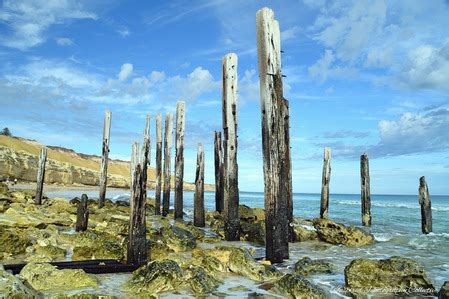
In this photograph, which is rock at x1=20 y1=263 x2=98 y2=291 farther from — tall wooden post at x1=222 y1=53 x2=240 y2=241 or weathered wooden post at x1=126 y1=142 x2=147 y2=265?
tall wooden post at x1=222 y1=53 x2=240 y2=241

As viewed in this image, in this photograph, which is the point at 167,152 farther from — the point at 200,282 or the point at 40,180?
the point at 200,282

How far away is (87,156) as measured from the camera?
83.8 m

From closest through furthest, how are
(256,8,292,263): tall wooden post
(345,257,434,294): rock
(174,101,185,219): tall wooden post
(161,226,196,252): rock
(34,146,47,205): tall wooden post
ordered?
(345,257,434,294): rock, (256,8,292,263): tall wooden post, (161,226,196,252): rock, (174,101,185,219): tall wooden post, (34,146,47,205): tall wooden post

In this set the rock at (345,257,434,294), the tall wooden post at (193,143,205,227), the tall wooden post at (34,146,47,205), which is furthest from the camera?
the tall wooden post at (34,146,47,205)

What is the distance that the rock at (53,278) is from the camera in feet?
18.3

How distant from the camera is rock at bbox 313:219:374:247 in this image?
12.1 metres

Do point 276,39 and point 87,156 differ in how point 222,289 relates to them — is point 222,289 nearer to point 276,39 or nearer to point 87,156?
point 276,39

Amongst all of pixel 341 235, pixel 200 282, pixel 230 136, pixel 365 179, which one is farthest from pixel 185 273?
pixel 365 179

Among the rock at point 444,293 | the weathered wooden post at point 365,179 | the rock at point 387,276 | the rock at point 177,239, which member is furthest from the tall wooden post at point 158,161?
the rock at point 444,293

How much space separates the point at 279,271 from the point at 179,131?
417 inches

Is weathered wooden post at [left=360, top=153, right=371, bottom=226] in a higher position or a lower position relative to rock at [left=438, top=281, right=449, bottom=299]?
higher

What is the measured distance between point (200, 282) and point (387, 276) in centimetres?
321

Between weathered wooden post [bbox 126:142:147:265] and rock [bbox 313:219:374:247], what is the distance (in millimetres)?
7151

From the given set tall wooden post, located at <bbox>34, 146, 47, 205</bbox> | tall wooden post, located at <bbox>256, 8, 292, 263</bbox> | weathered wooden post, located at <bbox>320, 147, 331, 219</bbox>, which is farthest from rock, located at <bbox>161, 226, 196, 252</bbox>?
tall wooden post, located at <bbox>34, 146, 47, 205</bbox>
